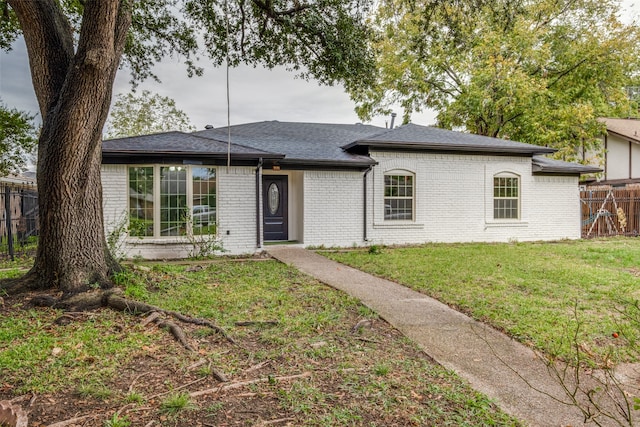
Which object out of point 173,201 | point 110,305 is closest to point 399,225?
point 173,201

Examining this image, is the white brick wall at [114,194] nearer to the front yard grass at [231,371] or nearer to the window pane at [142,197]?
the window pane at [142,197]

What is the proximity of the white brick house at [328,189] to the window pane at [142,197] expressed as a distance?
0.08 feet

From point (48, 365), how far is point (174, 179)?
7.40 meters

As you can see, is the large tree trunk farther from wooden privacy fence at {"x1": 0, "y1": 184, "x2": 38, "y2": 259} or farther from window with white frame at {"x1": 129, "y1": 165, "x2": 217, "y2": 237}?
wooden privacy fence at {"x1": 0, "y1": 184, "x2": 38, "y2": 259}

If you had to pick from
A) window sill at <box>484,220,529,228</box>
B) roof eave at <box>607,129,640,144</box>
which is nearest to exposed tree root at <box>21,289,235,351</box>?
window sill at <box>484,220,529,228</box>

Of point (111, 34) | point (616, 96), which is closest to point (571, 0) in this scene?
point (616, 96)

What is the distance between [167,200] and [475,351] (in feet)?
28.0

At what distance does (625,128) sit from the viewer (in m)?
23.2

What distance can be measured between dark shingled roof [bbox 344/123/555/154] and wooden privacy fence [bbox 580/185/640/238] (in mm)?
3931

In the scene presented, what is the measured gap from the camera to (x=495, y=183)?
13664 mm

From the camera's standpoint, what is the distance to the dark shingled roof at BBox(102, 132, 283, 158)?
989cm

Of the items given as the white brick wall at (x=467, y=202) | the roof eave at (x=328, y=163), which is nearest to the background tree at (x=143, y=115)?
the roof eave at (x=328, y=163)

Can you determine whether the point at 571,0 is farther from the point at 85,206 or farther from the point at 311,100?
the point at 85,206

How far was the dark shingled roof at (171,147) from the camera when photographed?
389 inches
